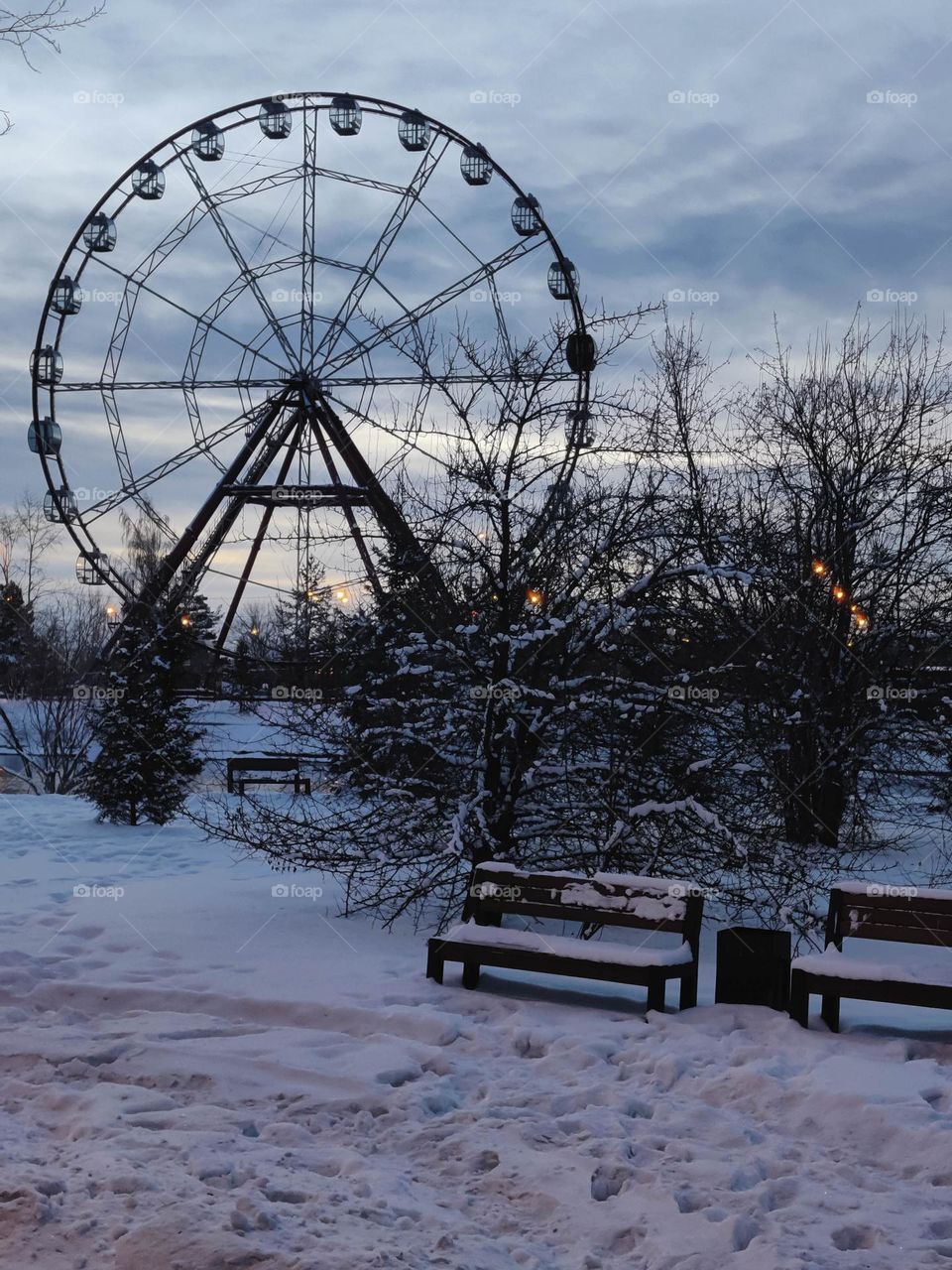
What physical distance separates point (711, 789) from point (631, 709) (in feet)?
2.64

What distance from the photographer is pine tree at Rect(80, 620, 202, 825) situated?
16.4 m

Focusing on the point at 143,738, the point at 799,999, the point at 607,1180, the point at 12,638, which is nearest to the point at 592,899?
the point at 799,999

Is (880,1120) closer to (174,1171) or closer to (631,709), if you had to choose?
(174,1171)

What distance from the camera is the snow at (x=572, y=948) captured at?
636 cm

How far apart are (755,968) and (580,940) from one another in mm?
998

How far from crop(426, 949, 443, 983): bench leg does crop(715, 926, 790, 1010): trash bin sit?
1.51m

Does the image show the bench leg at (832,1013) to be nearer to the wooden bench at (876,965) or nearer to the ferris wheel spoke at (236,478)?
the wooden bench at (876,965)

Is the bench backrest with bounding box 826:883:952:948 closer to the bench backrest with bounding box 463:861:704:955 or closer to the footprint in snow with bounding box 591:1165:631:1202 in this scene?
the bench backrest with bounding box 463:861:704:955

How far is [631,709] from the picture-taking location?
852 centimetres

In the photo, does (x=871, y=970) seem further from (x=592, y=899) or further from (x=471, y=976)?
(x=471, y=976)

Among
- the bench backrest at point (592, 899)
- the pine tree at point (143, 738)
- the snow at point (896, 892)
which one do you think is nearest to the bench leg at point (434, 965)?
the bench backrest at point (592, 899)

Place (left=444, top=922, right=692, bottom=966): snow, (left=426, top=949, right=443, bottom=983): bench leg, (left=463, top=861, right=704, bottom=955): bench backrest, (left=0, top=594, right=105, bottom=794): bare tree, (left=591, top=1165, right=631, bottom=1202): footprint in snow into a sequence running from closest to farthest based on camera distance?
(left=591, top=1165, right=631, bottom=1202): footprint in snow, (left=444, top=922, right=692, bottom=966): snow, (left=463, top=861, right=704, bottom=955): bench backrest, (left=426, top=949, right=443, bottom=983): bench leg, (left=0, top=594, right=105, bottom=794): bare tree

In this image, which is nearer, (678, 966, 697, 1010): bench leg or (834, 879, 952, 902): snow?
(834, 879, 952, 902): snow

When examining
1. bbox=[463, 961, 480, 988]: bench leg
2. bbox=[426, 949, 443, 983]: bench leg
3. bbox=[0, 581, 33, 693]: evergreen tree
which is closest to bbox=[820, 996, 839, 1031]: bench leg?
bbox=[463, 961, 480, 988]: bench leg
